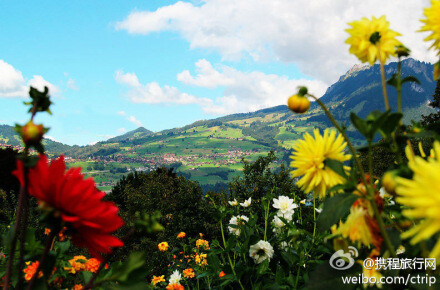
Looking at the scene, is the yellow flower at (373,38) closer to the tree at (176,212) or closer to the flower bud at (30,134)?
the flower bud at (30,134)

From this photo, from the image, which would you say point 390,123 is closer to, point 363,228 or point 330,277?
point 363,228

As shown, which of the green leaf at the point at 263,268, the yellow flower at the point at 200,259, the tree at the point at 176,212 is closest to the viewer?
the green leaf at the point at 263,268

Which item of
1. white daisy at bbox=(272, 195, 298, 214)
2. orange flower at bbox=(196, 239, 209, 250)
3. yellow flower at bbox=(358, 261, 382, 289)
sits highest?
yellow flower at bbox=(358, 261, 382, 289)

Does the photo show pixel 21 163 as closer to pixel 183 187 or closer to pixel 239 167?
pixel 183 187

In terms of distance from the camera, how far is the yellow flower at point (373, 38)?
3.29 ft

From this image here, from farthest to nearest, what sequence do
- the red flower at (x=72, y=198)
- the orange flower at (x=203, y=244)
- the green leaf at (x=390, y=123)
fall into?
the orange flower at (x=203, y=244)
the green leaf at (x=390, y=123)
the red flower at (x=72, y=198)

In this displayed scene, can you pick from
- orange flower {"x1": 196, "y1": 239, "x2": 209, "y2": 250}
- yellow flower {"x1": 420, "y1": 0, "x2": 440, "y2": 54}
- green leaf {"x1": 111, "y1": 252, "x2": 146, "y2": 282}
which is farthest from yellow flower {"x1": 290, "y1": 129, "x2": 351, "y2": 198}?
orange flower {"x1": 196, "y1": 239, "x2": 209, "y2": 250}

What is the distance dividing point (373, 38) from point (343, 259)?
826 millimetres

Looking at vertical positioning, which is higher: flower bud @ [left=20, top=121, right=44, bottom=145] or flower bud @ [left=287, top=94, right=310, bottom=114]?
flower bud @ [left=287, top=94, right=310, bottom=114]

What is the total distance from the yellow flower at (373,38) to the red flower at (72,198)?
41.8 inches

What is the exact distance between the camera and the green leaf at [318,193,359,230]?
0.77m

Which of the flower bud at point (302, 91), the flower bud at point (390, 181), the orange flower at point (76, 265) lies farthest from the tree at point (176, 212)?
the flower bud at point (390, 181)

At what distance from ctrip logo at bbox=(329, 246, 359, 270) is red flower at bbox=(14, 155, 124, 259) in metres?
→ 0.75

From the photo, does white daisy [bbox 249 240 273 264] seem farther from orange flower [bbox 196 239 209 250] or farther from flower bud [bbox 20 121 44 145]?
flower bud [bbox 20 121 44 145]
